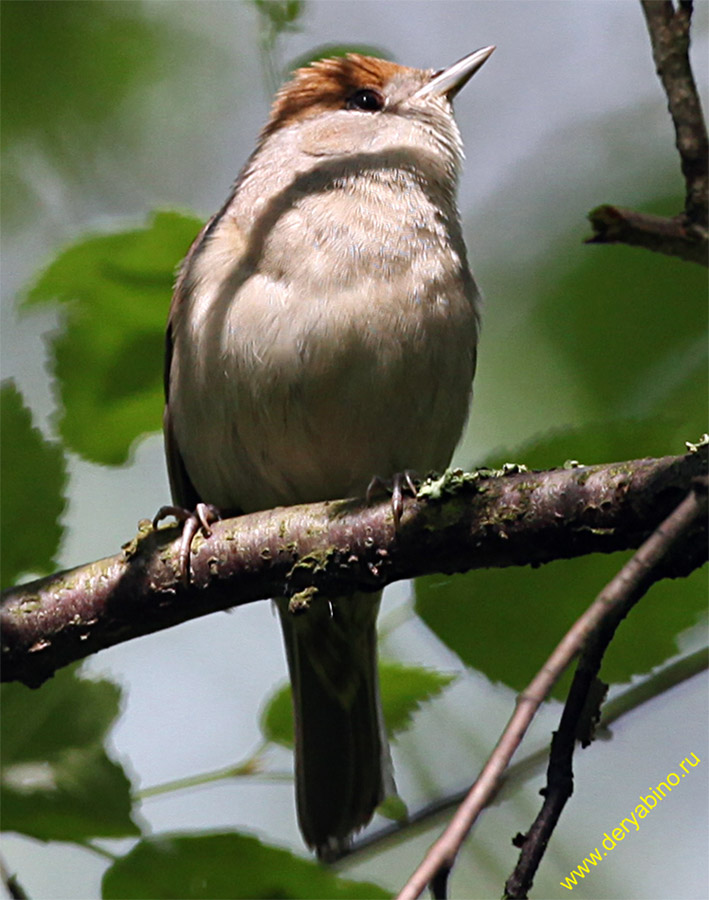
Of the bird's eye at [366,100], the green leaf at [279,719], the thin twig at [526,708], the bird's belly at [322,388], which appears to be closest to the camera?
the thin twig at [526,708]

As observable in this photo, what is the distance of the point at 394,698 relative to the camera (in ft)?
11.5

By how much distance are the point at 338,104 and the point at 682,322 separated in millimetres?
2773

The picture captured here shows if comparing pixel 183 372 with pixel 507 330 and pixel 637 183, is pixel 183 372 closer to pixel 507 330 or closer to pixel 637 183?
pixel 507 330

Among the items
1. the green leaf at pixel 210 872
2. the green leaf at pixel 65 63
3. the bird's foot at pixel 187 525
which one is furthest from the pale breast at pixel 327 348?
the green leaf at pixel 210 872

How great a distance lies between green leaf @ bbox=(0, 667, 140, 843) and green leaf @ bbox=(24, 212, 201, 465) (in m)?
0.77

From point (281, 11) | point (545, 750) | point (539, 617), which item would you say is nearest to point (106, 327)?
point (281, 11)

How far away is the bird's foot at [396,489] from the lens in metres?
3.27

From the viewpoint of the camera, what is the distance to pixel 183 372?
14.5ft

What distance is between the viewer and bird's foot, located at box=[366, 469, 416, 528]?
10.7 feet

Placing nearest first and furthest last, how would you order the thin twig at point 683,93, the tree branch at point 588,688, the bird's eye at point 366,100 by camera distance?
the tree branch at point 588,688, the thin twig at point 683,93, the bird's eye at point 366,100

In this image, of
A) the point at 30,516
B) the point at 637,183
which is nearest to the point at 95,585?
the point at 30,516

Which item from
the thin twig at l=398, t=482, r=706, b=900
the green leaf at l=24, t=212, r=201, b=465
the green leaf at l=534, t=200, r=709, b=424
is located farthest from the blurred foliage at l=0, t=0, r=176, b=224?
the thin twig at l=398, t=482, r=706, b=900

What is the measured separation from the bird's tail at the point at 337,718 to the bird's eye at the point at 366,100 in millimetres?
2341

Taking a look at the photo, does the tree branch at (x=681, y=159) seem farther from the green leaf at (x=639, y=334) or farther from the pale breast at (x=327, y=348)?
the pale breast at (x=327, y=348)
